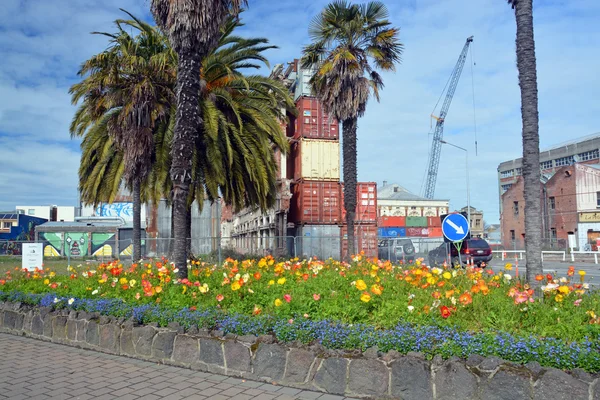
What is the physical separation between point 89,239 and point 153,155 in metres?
26.2

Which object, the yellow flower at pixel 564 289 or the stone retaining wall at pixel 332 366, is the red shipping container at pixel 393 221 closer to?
the stone retaining wall at pixel 332 366

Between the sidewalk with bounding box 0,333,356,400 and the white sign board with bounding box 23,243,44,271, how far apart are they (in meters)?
12.8

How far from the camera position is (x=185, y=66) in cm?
1001

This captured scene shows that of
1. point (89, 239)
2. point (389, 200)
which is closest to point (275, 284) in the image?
point (89, 239)

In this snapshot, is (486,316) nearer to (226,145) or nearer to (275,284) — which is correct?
(275,284)

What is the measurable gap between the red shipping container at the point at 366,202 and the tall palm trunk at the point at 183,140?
2107 centimetres

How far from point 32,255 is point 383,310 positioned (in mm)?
17218

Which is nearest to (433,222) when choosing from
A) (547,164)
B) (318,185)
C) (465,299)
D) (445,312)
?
(547,164)

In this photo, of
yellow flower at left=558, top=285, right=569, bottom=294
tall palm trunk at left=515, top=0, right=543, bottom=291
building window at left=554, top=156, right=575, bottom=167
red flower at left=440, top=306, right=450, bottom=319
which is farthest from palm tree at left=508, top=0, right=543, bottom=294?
building window at left=554, top=156, right=575, bottom=167

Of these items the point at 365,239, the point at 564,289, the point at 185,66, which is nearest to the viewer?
the point at 564,289

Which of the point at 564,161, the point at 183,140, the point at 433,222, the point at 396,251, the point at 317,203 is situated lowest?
the point at 396,251

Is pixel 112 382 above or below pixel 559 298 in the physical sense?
below

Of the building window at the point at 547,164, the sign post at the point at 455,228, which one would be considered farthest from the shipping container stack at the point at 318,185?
the building window at the point at 547,164

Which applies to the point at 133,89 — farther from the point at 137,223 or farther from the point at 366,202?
the point at 366,202
